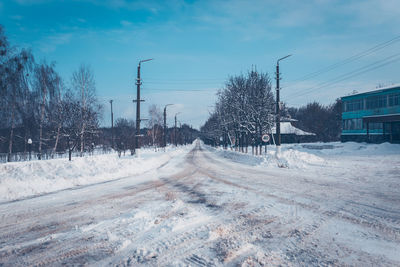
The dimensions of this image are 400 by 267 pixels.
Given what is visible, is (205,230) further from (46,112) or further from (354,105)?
(354,105)

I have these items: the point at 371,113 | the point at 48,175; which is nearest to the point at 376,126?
the point at 371,113

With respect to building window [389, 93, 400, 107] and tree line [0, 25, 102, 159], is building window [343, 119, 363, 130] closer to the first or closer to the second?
building window [389, 93, 400, 107]

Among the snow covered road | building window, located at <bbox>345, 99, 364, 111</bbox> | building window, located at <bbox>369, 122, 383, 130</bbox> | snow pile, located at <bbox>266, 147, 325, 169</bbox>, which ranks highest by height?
building window, located at <bbox>345, 99, 364, 111</bbox>

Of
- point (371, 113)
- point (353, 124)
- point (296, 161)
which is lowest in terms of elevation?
point (296, 161)

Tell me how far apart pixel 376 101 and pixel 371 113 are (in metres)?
2.12

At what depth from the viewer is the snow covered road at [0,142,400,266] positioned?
11.2 feet

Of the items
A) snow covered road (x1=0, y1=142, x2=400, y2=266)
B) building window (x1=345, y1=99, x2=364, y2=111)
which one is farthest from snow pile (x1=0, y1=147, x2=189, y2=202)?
building window (x1=345, y1=99, x2=364, y2=111)

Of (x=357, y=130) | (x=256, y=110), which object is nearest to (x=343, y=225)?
(x=256, y=110)

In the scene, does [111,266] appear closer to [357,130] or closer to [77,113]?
[77,113]

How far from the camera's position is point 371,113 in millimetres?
41969

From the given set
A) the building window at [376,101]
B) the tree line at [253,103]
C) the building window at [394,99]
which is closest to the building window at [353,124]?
the building window at [376,101]

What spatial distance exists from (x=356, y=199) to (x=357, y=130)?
43.8 metres

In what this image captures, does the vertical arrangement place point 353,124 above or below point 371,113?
below

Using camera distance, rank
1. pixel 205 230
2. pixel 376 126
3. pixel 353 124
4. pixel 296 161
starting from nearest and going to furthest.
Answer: pixel 205 230 < pixel 296 161 < pixel 376 126 < pixel 353 124
